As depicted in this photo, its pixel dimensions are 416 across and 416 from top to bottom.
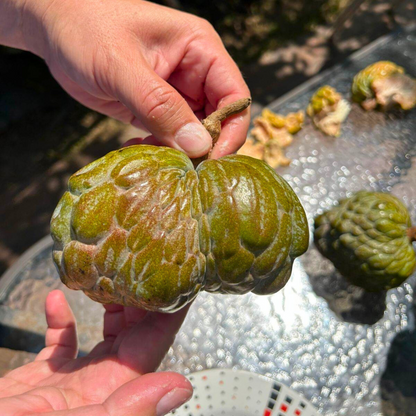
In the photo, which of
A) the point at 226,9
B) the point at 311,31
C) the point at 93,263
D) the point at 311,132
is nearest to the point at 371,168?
the point at 311,132

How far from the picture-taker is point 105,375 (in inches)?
59.5

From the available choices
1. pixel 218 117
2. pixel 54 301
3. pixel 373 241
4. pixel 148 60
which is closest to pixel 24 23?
pixel 148 60

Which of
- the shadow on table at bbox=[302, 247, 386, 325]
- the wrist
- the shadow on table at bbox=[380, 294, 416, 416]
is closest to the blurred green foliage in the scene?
the wrist

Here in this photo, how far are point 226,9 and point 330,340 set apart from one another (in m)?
3.80

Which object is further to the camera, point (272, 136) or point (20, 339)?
point (272, 136)

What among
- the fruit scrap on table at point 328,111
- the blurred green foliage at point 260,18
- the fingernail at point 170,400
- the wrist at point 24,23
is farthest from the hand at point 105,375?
the blurred green foliage at point 260,18

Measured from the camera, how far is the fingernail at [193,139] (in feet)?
4.66

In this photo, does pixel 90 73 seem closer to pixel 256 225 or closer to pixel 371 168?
pixel 256 225

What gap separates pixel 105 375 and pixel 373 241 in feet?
3.97

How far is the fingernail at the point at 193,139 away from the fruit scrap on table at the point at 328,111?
126cm

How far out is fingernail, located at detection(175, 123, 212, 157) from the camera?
4.66ft

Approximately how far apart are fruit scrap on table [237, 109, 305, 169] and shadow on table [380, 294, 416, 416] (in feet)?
3.63

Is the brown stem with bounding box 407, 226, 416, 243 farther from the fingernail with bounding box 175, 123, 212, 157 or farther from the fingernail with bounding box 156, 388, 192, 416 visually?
the fingernail with bounding box 156, 388, 192, 416

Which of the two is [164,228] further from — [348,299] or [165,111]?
[348,299]
